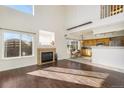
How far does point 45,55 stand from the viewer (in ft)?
23.6

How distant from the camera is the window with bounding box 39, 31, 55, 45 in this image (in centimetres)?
742

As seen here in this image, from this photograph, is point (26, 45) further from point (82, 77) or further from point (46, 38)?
point (82, 77)

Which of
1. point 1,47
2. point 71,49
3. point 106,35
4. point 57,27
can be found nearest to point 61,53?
point 71,49

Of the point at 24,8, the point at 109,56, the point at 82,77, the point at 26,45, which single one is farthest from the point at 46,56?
the point at 109,56

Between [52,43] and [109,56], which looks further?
[52,43]

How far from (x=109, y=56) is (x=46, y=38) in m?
4.75

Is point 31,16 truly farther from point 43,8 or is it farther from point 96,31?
point 96,31

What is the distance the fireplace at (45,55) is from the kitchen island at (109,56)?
318 cm

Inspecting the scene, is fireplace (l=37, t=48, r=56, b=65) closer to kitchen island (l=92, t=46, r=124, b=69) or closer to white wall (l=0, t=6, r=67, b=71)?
white wall (l=0, t=6, r=67, b=71)

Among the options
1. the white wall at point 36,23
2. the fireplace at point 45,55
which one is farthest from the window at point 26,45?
the fireplace at point 45,55

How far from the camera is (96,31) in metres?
7.10

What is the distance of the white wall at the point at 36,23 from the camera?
520 cm

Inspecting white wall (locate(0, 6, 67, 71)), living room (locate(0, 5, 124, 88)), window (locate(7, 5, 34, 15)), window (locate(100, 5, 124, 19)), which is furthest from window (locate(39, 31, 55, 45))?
window (locate(100, 5, 124, 19))

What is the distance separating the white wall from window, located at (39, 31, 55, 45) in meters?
0.33
